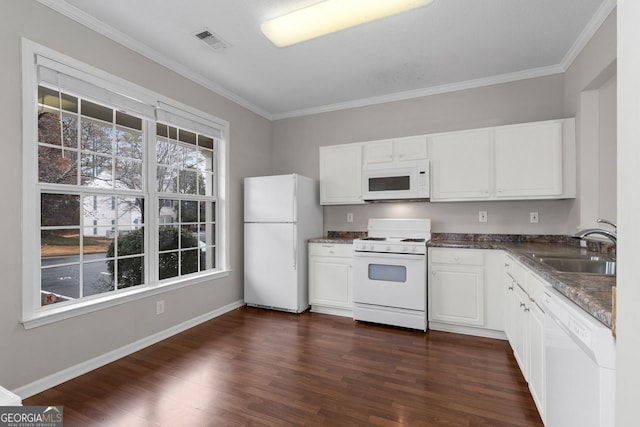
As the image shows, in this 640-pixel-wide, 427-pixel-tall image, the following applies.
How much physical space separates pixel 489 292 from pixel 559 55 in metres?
2.40

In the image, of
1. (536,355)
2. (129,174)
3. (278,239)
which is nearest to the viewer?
(536,355)

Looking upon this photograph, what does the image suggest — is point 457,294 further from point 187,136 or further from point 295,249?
point 187,136

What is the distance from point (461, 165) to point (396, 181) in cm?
70

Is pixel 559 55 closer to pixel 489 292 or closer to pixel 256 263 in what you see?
pixel 489 292

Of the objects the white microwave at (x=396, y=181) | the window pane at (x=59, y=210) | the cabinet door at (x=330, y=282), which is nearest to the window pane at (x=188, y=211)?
the window pane at (x=59, y=210)

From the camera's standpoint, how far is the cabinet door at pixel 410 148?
3438mm

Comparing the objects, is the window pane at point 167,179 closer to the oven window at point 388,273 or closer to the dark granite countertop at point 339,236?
the dark granite countertop at point 339,236

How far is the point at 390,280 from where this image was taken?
3.24 metres

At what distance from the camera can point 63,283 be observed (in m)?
2.35

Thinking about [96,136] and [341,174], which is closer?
[96,136]

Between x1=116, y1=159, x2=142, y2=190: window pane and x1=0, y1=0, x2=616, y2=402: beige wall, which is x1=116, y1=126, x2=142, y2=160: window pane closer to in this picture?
x1=116, y1=159, x2=142, y2=190: window pane

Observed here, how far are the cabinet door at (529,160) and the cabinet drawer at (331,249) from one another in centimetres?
170

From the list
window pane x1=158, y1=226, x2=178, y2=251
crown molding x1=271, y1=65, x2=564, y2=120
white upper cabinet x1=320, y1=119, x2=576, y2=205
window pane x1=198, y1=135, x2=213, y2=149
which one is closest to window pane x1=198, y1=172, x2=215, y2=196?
window pane x1=198, y1=135, x2=213, y2=149

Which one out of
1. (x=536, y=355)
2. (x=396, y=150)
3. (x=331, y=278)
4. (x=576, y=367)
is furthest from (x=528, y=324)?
(x=396, y=150)
